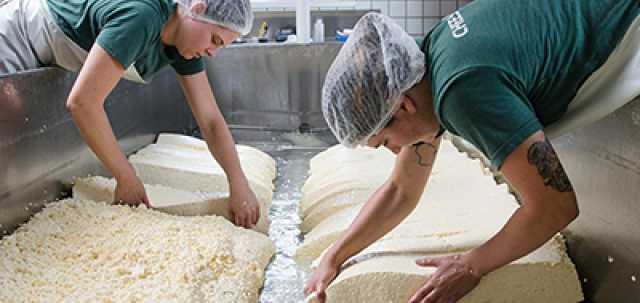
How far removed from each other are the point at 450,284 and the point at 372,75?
20.0 inches

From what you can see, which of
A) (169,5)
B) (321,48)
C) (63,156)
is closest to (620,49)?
(169,5)

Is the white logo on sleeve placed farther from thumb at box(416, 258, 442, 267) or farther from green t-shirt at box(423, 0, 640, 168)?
thumb at box(416, 258, 442, 267)

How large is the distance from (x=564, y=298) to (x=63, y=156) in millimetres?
1673

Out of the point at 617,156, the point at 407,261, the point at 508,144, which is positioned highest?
the point at 508,144

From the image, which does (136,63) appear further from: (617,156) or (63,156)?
(617,156)

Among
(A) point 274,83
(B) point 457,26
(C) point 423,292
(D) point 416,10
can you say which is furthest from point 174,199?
(D) point 416,10

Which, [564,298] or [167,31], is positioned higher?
[167,31]

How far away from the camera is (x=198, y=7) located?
5.92 feet

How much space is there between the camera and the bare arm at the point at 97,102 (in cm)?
164

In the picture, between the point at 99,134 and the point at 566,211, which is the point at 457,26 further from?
the point at 99,134

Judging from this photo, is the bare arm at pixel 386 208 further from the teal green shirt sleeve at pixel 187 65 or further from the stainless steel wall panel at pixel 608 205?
the teal green shirt sleeve at pixel 187 65

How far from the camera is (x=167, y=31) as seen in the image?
1.92m

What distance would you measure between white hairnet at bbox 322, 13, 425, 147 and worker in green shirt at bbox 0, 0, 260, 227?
732 mm

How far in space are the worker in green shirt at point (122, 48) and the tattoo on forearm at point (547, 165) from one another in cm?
113
